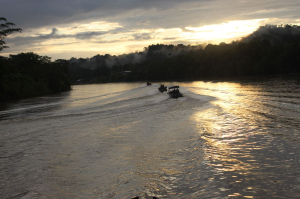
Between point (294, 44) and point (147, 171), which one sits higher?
point (294, 44)

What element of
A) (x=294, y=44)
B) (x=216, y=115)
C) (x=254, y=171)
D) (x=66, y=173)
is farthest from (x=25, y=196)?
(x=294, y=44)

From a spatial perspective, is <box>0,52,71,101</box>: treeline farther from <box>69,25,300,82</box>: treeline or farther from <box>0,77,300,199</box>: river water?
<box>69,25,300,82</box>: treeline

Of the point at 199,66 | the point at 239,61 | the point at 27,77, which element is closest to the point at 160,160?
the point at 27,77

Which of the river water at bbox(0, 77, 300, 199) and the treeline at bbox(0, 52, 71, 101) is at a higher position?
the treeline at bbox(0, 52, 71, 101)

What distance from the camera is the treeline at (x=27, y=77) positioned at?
3950 cm

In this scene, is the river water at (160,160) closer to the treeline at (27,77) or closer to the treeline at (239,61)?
the treeline at (27,77)

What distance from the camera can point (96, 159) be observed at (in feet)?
28.7

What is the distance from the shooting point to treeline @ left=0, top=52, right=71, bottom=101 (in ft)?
130

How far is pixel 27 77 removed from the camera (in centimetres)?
4784

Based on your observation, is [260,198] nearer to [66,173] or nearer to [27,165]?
[66,173]

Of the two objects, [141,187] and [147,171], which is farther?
[147,171]

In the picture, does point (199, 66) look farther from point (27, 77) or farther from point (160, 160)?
point (160, 160)

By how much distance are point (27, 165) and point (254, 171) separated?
24.3 ft

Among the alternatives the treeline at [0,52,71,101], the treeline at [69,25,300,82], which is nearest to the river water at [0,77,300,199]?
the treeline at [0,52,71,101]
